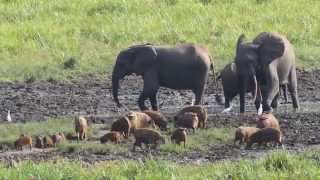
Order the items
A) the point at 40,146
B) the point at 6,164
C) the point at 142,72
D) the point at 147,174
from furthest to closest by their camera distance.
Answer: the point at 142,72
the point at 40,146
the point at 6,164
the point at 147,174

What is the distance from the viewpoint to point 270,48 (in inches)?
835

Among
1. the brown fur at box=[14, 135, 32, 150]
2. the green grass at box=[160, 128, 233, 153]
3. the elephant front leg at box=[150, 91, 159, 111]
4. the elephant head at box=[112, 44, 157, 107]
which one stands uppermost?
the elephant head at box=[112, 44, 157, 107]

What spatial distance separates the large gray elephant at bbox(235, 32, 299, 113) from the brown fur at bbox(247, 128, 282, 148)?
4.33 metres

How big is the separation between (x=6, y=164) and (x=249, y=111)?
750cm

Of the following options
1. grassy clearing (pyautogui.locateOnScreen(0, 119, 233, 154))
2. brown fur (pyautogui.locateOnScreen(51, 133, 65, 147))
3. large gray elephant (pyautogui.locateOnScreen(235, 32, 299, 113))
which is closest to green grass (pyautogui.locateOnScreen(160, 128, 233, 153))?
grassy clearing (pyautogui.locateOnScreen(0, 119, 233, 154))

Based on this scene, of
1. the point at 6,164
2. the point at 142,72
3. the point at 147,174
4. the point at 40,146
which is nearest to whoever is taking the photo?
the point at 147,174

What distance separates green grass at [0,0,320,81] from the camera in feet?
87.5

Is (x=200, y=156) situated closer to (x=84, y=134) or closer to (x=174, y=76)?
(x=84, y=134)

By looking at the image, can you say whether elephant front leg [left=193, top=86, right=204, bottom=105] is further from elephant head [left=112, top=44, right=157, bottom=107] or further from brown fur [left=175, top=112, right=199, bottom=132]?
brown fur [left=175, top=112, right=199, bottom=132]

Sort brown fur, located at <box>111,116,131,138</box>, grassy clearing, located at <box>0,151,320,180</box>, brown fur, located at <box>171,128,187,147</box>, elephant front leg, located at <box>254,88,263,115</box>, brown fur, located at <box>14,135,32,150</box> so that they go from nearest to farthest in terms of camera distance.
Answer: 1. grassy clearing, located at <box>0,151,320,180</box>
2. brown fur, located at <box>171,128,187,147</box>
3. brown fur, located at <box>14,135,32,150</box>
4. brown fur, located at <box>111,116,131,138</box>
5. elephant front leg, located at <box>254,88,263,115</box>

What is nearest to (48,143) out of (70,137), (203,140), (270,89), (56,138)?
(56,138)

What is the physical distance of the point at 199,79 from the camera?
70.1 ft

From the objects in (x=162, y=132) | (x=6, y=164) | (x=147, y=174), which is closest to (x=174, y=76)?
(x=162, y=132)

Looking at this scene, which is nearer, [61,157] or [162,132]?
[61,157]
